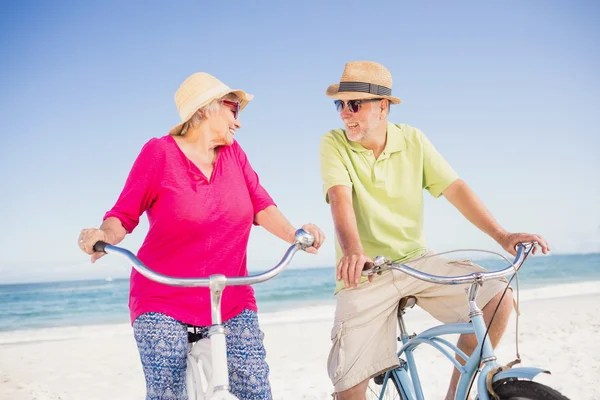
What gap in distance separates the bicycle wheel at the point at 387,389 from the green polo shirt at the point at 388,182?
0.51 meters

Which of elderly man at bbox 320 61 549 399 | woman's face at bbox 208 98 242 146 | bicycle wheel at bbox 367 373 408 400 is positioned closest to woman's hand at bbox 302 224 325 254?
elderly man at bbox 320 61 549 399

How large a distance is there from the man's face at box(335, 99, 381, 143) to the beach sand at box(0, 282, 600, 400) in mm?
3503

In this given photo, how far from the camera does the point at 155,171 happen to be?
2637 millimetres

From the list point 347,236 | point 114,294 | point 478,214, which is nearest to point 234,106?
point 347,236

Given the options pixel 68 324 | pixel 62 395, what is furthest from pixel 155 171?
pixel 68 324

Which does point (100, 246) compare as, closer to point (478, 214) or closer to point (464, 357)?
point (464, 357)

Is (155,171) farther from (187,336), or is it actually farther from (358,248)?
(358,248)

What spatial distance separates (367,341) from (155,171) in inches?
50.8

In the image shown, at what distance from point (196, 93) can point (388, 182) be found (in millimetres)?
1109

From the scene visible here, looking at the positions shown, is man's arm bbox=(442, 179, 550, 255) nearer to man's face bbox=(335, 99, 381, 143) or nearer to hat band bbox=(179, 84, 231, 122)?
man's face bbox=(335, 99, 381, 143)

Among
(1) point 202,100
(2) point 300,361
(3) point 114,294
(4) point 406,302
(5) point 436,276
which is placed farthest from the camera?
(3) point 114,294

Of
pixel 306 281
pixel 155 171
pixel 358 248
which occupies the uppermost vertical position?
pixel 155 171

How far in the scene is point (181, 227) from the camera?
103 inches

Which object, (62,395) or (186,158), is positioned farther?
(62,395)
